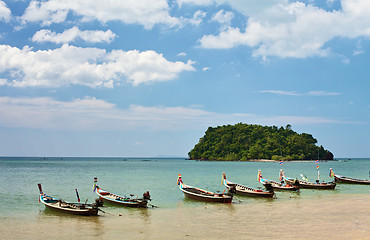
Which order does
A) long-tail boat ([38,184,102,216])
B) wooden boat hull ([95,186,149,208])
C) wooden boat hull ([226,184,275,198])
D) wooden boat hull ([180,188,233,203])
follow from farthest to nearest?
1. wooden boat hull ([226,184,275,198])
2. wooden boat hull ([180,188,233,203])
3. wooden boat hull ([95,186,149,208])
4. long-tail boat ([38,184,102,216])

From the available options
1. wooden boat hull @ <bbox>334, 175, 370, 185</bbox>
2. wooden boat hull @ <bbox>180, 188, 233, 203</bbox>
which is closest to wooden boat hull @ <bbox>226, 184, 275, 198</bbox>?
wooden boat hull @ <bbox>180, 188, 233, 203</bbox>

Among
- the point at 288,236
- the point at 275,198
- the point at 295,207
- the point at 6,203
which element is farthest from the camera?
the point at 275,198

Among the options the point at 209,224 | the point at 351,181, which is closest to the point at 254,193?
the point at 209,224

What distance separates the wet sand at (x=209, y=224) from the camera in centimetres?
2123

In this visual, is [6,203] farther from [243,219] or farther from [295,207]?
[295,207]

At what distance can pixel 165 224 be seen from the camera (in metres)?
24.8

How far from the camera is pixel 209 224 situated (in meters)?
24.5

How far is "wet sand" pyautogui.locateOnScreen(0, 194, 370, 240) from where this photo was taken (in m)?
21.2

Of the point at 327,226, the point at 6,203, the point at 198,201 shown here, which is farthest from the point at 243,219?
the point at 6,203

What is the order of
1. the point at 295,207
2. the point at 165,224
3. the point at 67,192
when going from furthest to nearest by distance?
the point at 67,192, the point at 295,207, the point at 165,224

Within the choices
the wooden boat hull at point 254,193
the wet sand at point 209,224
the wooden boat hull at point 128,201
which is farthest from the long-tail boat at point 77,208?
the wooden boat hull at point 254,193

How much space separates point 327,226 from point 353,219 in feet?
11.9

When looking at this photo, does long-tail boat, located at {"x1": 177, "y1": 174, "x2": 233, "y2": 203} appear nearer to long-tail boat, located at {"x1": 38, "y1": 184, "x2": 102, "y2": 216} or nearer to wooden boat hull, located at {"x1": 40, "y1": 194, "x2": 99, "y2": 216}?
long-tail boat, located at {"x1": 38, "y1": 184, "x2": 102, "y2": 216}

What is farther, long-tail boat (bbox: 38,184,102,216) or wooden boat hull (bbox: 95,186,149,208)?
wooden boat hull (bbox: 95,186,149,208)
